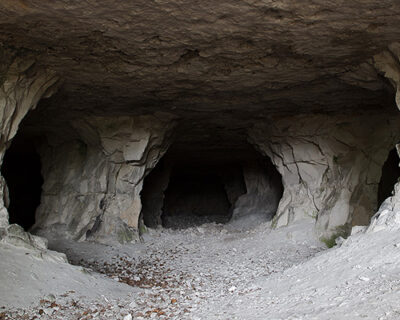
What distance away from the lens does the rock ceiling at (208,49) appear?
484cm

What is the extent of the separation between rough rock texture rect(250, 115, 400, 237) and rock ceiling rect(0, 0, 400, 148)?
0.71 metres

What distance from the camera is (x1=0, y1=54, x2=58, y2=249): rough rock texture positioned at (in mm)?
5785

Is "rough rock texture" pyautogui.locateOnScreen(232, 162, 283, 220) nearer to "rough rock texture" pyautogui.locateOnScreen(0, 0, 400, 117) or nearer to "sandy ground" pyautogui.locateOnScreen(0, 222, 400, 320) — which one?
"rough rock texture" pyautogui.locateOnScreen(0, 0, 400, 117)

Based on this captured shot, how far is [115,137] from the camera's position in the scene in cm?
1005

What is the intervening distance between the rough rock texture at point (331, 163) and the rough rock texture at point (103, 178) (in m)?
2.92

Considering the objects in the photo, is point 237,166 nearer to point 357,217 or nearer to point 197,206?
point 197,206

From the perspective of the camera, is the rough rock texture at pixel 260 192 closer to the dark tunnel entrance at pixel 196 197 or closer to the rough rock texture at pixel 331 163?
the rough rock texture at pixel 331 163

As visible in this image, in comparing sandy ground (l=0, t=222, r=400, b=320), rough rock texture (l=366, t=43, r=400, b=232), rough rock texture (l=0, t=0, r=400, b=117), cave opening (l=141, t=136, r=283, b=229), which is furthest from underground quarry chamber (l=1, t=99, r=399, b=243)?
rough rock texture (l=366, t=43, r=400, b=232)

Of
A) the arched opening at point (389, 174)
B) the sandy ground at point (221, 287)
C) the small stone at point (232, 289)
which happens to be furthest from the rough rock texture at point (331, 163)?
the small stone at point (232, 289)

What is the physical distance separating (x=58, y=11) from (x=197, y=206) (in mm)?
17726

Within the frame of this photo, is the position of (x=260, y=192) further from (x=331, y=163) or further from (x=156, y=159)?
(x=331, y=163)

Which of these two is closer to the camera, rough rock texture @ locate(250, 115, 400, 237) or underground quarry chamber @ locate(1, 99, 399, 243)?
rough rock texture @ locate(250, 115, 400, 237)

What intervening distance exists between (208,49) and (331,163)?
16.5ft

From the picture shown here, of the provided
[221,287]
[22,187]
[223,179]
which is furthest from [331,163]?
[22,187]
